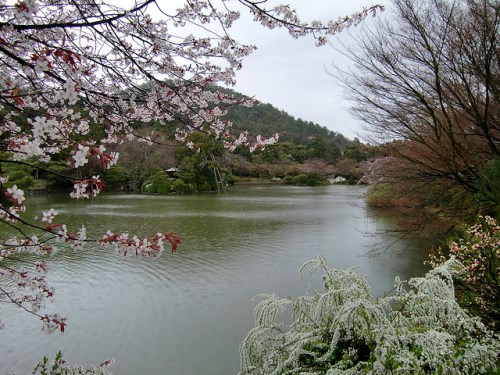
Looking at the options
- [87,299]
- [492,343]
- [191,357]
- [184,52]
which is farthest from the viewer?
[87,299]

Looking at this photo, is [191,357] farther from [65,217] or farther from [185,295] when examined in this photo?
[65,217]

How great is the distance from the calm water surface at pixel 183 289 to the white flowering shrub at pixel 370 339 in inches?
52.6

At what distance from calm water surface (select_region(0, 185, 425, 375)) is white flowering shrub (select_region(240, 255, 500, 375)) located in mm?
1336

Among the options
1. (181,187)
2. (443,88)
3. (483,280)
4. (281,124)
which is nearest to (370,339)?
(483,280)

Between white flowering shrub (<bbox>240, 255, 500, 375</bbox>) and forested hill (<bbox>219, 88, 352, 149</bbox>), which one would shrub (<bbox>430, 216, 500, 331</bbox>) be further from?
forested hill (<bbox>219, 88, 352, 149</bbox>)

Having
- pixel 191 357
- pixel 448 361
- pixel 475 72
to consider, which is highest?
pixel 475 72

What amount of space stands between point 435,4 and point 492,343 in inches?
131

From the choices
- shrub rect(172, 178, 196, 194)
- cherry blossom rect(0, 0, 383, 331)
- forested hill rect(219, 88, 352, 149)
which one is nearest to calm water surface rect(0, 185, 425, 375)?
cherry blossom rect(0, 0, 383, 331)

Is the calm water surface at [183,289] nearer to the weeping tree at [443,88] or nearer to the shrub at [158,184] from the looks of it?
the weeping tree at [443,88]

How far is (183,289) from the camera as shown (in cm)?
468

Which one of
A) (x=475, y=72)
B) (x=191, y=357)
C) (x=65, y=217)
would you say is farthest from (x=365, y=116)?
(x=65, y=217)

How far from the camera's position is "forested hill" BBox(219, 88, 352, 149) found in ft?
127

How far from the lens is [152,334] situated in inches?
139

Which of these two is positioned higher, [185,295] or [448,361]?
[448,361]
